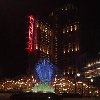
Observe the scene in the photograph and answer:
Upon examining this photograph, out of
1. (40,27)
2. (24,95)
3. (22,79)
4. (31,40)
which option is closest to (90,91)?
(22,79)

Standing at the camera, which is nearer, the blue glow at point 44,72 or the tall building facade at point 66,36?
the blue glow at point 44,72

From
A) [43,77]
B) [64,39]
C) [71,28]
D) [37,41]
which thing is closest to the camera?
[43,77]

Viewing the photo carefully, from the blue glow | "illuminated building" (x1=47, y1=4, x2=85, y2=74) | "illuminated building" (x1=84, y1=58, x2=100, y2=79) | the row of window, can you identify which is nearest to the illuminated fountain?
the blue glow

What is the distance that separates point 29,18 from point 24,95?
85.8m

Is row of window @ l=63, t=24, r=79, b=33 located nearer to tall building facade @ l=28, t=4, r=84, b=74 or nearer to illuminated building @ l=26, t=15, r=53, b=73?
tall building facade @ l=28, t=4, r=84, b=74

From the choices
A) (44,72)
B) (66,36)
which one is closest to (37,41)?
(66,36)

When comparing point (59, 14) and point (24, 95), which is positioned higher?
point (59, 14)

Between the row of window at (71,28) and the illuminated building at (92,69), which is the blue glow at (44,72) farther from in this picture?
the row of window at (71,28)

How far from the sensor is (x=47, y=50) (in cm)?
14200

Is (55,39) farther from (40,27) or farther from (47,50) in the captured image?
(40,27)

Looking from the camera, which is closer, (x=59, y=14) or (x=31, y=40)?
(x=31, y=40)

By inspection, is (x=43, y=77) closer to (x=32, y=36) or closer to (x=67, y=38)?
(x=32, y=36)

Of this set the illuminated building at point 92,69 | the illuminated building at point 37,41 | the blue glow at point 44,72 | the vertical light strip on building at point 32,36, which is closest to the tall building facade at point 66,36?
→ the illuminated building at point 92,69

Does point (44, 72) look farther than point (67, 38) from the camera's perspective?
No
